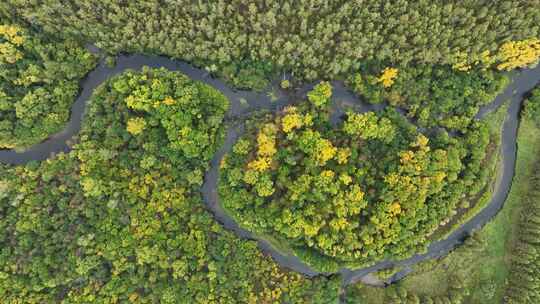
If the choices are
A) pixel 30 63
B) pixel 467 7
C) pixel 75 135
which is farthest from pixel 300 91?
pixel 30 63

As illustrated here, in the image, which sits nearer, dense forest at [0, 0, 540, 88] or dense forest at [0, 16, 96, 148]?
dense forest at [0, 0, 540, 88]

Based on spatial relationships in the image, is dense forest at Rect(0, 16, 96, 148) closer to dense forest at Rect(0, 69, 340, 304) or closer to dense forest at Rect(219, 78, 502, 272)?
dense forest at Rect(0, 69, 340, 304)

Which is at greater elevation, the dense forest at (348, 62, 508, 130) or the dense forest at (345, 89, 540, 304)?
the dense forest at (348, 62, 508, 130)

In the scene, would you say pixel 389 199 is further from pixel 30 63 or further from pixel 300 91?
pixel 30 63

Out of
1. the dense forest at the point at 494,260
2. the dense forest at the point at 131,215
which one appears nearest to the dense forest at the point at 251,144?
the dense forest at the point at 131,215

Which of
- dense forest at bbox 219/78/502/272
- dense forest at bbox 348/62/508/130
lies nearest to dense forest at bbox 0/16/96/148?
dense forest at bbox 219/78/502/272

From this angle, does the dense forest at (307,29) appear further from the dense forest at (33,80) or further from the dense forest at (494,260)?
the dense forest at (494,260)
